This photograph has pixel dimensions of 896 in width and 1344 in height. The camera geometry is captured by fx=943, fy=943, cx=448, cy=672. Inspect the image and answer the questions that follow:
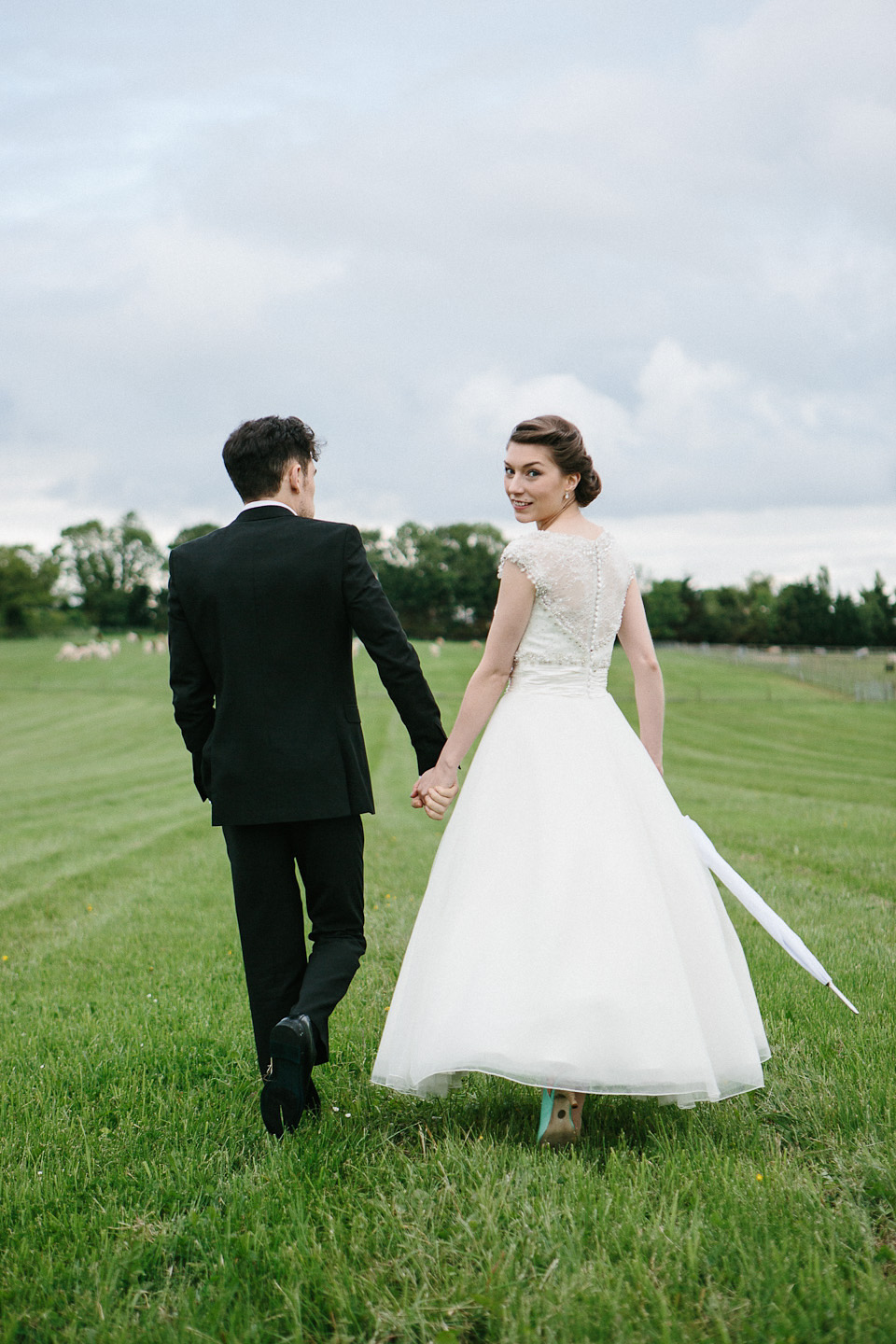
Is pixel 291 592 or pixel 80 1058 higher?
pixel 291 592

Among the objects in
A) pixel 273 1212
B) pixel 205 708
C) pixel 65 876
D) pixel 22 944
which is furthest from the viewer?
pixel 65 876

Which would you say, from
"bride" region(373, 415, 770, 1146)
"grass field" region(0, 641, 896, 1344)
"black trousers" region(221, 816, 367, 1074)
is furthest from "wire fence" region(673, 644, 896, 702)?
"black trousers" region(221, 816, 367, 1074)

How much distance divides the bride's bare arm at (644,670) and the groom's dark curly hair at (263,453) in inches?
59.2

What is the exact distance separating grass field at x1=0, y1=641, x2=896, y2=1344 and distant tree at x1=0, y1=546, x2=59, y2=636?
101 meters

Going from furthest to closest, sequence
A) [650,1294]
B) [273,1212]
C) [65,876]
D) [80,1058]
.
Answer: [65,876]
[80,1058]
[273,1212]
[650,1294]

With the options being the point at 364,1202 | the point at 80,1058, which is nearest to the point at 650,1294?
the point at 364,1202

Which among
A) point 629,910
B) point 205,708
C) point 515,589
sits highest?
point 515,589

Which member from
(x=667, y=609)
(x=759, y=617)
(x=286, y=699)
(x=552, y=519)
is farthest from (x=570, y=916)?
(x=759, y=617)

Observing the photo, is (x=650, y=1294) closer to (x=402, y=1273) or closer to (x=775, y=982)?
(x=402, y=1273)

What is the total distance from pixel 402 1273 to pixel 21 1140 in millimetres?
1764

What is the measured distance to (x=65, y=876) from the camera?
9328mm

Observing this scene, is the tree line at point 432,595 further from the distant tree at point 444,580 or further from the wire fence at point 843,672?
the wire fence at point 843,672

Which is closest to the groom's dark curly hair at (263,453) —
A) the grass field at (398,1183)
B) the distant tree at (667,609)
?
the grass field at (398,1183)

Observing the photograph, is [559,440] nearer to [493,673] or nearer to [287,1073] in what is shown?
[493,673]
